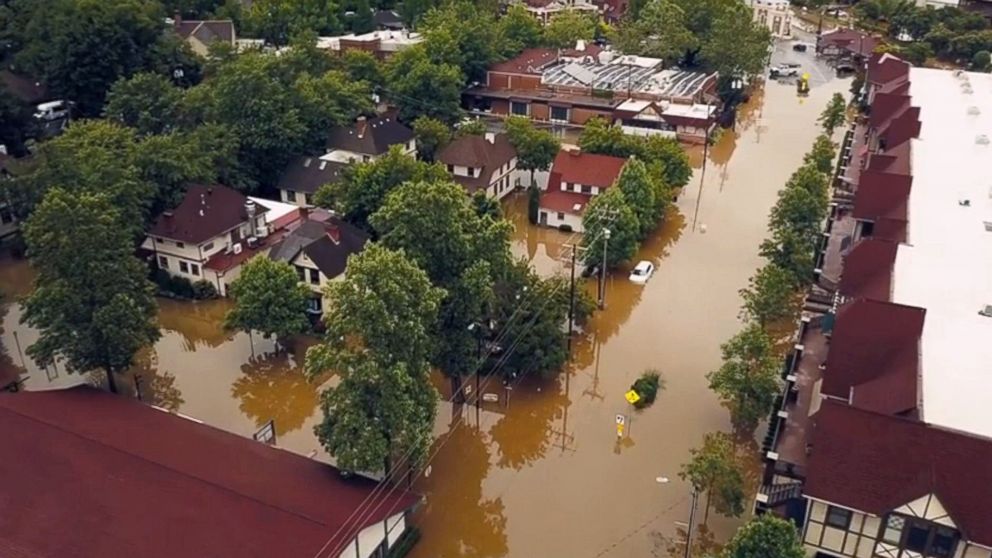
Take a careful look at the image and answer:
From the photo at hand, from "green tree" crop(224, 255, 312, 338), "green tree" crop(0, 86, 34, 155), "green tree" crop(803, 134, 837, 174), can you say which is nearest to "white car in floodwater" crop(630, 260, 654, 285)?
"green tree" crop(803, 134, 837, 174)

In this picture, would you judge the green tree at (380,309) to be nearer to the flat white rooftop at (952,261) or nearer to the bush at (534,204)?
the flat white rooftop at (952,261)

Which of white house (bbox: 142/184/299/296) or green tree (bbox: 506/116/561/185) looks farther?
green tree (bbox: 506/116/561/185)

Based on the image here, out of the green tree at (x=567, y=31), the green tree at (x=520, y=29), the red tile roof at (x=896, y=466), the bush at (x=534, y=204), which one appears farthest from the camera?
the green tree at (x=567, y=31)

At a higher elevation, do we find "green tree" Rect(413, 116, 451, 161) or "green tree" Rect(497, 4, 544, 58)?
"green tree" Rect(497, 4, 544, 58)

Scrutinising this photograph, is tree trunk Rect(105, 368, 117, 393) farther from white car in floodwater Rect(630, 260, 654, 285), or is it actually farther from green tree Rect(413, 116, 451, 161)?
green tree Rect(413, 116, 451, 161)

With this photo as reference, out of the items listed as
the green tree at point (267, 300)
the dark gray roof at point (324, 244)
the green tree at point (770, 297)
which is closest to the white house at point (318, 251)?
the dark gray roof at point (324, 244)
